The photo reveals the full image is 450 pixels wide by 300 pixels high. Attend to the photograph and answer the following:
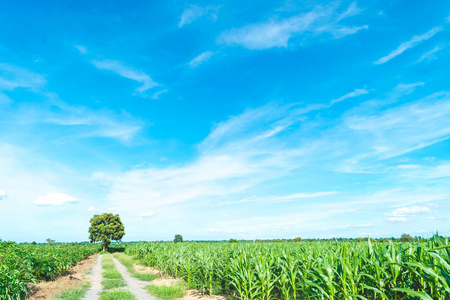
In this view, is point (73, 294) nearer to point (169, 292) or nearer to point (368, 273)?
point (169, 292)

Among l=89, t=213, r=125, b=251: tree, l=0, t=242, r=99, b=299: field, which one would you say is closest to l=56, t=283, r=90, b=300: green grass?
l=0, t=242, r=99, b=299: field

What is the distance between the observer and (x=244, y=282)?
909 centimetres

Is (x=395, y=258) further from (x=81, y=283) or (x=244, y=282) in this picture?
(x=81, y=283)

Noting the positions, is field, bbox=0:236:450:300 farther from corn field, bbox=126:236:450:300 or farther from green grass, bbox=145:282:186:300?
green grass, bbox=145:282:186:300

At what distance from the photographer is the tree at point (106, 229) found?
59781 mm

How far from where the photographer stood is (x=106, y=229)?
60.3 metres

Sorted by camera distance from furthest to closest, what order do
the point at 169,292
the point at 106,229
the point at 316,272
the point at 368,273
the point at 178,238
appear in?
the point at 178,238 → the point at 106,229 → the point at 169,292 → the point at 316,272 → the point at 368,273

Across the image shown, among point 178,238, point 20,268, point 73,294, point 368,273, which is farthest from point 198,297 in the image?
point 178,238

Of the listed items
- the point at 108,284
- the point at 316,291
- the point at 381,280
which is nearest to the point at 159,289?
the point at 108,284

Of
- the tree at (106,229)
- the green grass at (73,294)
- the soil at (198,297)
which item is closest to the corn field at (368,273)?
the soil at (198,297)

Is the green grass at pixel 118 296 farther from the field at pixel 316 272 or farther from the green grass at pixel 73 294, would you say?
the green grass at pixel 73 294

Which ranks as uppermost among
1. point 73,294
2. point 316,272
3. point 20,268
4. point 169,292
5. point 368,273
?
point 368,273

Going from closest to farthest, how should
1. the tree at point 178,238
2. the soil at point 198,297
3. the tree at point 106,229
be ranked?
the soil at point 198,297 < the tree at point 106,229 < the tree at point 178,238

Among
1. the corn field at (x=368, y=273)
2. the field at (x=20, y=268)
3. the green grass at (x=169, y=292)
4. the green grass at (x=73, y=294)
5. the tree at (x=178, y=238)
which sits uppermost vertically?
the corn field at (x=368, y=273)
